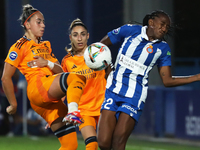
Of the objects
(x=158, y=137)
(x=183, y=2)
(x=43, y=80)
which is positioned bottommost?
(x=158, y=137)

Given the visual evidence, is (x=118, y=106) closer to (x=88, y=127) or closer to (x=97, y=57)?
(x=88, y=127)

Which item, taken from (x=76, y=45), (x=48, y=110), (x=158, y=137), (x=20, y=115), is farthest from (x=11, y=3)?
(x=48, y=110)

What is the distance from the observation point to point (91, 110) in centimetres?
536

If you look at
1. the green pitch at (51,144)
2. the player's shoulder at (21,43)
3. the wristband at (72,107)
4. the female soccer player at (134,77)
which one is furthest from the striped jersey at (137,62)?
the green pitch at (51,144)

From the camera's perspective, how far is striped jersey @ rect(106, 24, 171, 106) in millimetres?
5051

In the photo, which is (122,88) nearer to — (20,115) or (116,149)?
(116,149)

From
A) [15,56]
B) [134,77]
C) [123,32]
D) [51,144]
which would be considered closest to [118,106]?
[134,77]

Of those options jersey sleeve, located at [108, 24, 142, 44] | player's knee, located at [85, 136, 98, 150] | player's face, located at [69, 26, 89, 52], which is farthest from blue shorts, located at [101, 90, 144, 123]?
player's face, located at [69, 26, 89, 52]

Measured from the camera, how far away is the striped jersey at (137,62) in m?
5.05

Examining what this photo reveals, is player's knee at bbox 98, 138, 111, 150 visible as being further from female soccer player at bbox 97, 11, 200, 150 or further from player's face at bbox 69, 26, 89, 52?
player's face at bbox 69, 26, 89, 52

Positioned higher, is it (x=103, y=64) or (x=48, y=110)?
(x=103, y=64)

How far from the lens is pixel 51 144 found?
9062mm

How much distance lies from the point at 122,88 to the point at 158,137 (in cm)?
520

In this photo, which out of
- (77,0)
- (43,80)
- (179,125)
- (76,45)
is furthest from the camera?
(77,0)
